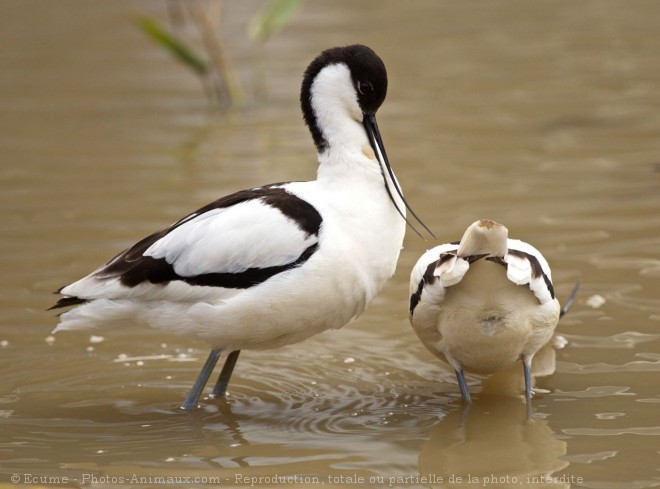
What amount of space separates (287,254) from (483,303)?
0.90 m

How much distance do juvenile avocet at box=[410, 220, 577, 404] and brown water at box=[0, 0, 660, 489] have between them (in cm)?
30

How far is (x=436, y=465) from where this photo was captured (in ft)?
15.8

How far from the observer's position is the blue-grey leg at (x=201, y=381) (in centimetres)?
548

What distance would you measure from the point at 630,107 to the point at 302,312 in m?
6.63

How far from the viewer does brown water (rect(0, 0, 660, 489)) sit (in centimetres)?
498

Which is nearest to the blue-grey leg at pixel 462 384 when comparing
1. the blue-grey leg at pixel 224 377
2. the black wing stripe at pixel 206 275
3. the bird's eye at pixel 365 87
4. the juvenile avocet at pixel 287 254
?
the juvenile avocet at pixel 287 254

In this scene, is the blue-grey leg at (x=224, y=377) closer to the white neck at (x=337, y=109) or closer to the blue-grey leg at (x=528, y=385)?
the white neck at (x=337, y=109)

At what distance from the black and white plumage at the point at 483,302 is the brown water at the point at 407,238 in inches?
11.8

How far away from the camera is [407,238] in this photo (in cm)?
817

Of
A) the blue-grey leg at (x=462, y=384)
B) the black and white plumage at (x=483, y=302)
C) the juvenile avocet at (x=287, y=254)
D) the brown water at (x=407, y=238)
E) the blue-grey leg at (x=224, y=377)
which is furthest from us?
the blue-grey leg at (x=224, y=377)

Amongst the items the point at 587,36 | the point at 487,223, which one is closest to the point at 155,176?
the point at 487,223

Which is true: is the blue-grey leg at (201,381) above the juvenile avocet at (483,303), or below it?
below

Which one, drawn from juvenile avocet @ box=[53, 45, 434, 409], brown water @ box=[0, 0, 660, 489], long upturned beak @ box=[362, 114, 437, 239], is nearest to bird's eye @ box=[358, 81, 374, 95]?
juvenile avocet @ box=[53, 45, 434, 409]

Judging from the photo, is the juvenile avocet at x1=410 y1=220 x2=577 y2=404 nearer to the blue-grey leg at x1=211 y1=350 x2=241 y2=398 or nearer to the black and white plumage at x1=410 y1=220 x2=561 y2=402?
the black and white plumage at x1=410 y1=220 x2=561 y2=402
